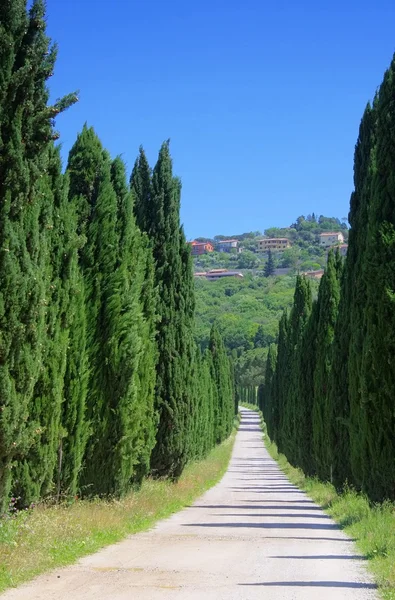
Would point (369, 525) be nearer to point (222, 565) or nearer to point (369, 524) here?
point (369, 524)

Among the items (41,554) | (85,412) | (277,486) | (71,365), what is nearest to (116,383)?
(85,412)

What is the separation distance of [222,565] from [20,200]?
4776mm

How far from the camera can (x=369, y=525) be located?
12.9 meters

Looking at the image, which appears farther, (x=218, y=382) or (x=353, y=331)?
(x=218, y=382)

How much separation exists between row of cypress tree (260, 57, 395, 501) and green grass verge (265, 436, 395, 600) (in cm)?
44

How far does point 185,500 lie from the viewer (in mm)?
19844

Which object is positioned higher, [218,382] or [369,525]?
[369,525]

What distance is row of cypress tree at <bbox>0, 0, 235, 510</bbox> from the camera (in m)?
8.01

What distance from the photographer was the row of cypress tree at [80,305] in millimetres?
8008

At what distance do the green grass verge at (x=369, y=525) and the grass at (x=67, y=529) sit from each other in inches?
137

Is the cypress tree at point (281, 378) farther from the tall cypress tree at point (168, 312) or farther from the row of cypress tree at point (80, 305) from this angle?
the row of cypress tree at point (80, 305)

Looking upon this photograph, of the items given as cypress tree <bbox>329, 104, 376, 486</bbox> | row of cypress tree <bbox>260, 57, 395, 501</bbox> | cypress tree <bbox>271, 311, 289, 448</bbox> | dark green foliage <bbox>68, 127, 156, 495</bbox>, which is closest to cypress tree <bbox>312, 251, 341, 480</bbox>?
row of cypress tree <bbox>260, 57, 395, 501</bbox>

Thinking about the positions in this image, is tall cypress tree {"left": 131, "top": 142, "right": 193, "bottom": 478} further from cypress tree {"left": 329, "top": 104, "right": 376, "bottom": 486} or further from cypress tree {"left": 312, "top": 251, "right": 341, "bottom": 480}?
cypress tree {"left": 312, "top": 251, "right": 341, "bottom": 480}


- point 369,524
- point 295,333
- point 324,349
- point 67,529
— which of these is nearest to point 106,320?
point 67,529
